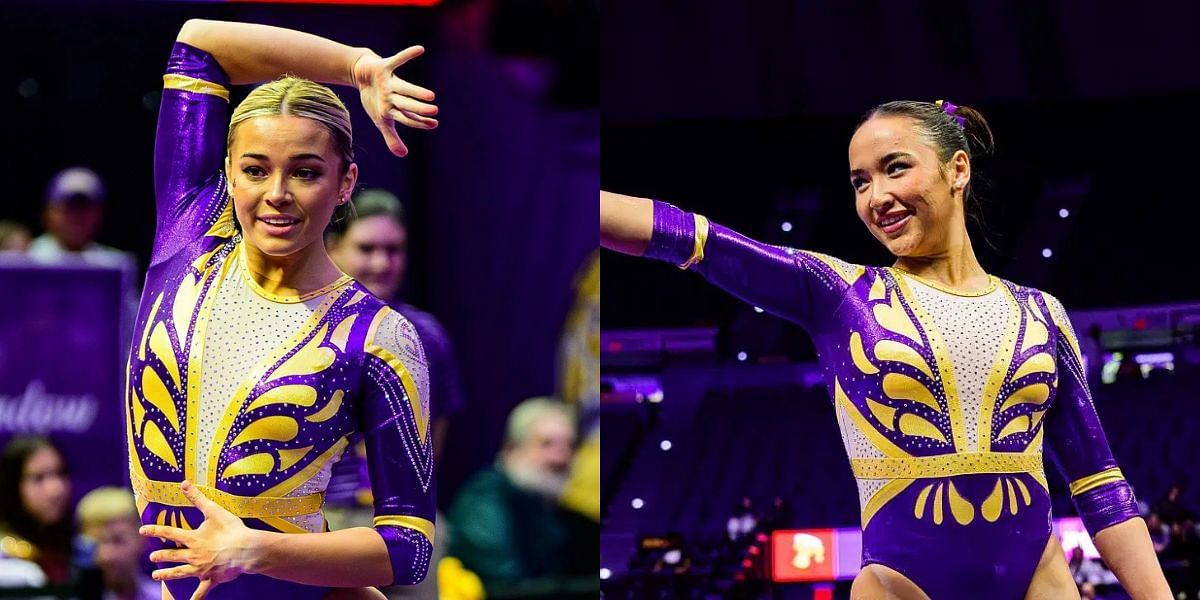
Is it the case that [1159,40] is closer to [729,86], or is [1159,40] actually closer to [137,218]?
[729,86]

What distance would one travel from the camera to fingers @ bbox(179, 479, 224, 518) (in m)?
2.34

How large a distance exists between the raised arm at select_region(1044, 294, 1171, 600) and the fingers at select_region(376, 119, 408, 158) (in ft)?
5.13

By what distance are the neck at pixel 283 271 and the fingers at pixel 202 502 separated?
40 centimetres

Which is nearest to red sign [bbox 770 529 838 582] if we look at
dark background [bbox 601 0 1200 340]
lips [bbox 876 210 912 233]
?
dark background [bbox 601 0 1200 340]

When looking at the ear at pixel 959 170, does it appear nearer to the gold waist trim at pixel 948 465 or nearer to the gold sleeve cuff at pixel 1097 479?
the gold waist trim at pixel 948 465

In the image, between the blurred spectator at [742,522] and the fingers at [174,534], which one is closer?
the fingers at [174,534]

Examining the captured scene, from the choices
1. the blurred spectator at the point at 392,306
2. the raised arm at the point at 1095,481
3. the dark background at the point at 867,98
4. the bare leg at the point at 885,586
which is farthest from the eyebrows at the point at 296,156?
the dark background at the point at 867,98

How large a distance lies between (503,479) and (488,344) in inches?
13.0

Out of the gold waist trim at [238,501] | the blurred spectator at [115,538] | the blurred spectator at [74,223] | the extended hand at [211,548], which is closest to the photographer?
the extended hand at [211,548]

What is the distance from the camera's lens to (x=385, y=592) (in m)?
2.62

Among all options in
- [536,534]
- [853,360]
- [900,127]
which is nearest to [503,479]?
[536,534]

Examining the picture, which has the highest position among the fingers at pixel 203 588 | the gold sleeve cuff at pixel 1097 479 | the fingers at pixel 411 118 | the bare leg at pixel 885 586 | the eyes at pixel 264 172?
the fingers at pixel 411 118

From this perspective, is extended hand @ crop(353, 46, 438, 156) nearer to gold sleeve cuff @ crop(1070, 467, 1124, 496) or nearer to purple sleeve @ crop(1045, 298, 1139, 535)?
purple sleeve @ crop(1045, 298, 1139, 535)

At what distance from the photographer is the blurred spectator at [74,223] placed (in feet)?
10.5
